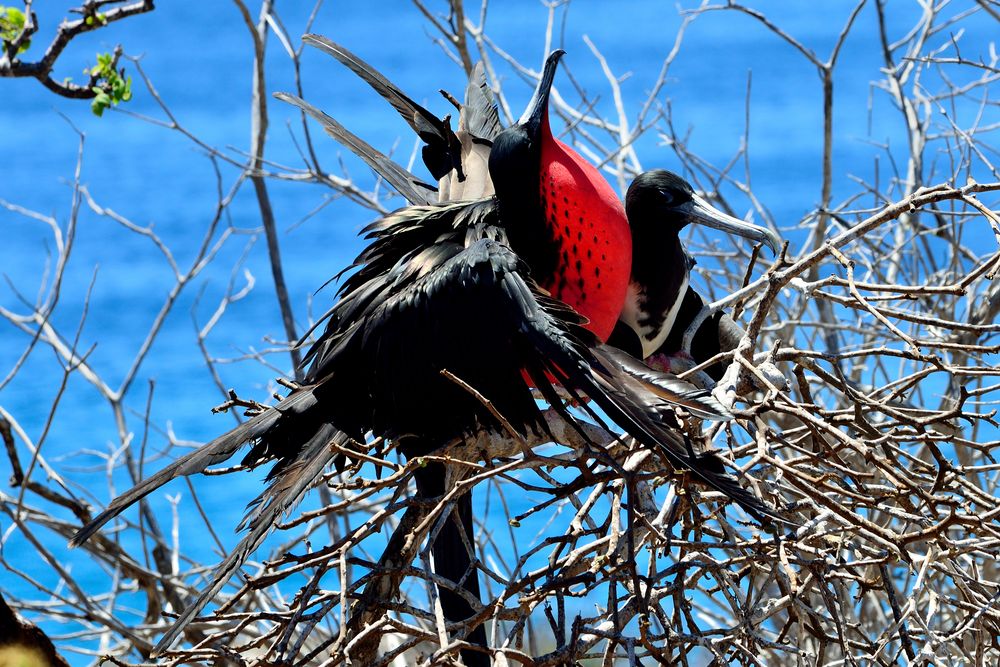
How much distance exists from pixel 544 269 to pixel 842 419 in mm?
601

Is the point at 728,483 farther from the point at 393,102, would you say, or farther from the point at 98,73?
the point at 98,73

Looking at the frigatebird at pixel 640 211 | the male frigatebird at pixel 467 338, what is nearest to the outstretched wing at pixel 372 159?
the frigatebird at pixel 640 211

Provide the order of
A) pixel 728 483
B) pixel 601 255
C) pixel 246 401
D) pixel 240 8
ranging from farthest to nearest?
pixel 240 8 → pixel 601 255 → pixel 246 401 → pixel 728 483

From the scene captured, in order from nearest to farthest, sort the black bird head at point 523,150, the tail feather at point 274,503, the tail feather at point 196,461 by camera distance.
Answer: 1. the tail feather at point 274,503
2. the tail feather at point 196,461
3. the black bird head at point 523,150

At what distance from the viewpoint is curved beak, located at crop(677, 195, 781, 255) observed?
2.04m

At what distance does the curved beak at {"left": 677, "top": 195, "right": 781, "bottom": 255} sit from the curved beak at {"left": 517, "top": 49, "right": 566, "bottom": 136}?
345mm

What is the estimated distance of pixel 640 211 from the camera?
2.26m

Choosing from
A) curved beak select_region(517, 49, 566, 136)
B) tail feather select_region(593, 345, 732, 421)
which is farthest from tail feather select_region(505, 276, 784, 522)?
curved beak select_region(517, 49, 566, 136)

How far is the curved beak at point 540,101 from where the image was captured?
2.03m

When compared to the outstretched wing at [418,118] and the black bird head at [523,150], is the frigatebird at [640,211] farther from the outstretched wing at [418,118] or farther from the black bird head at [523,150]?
the black bird head at [523,150]

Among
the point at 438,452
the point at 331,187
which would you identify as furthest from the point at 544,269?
the point at 331,187

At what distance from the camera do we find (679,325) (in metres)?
2.31

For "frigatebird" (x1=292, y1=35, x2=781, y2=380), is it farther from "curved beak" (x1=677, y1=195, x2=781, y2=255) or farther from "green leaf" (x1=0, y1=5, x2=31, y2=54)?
"green leaf" (x1=0, y1=5, x2=31, y2=54)

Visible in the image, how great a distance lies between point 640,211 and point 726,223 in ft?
0.58
